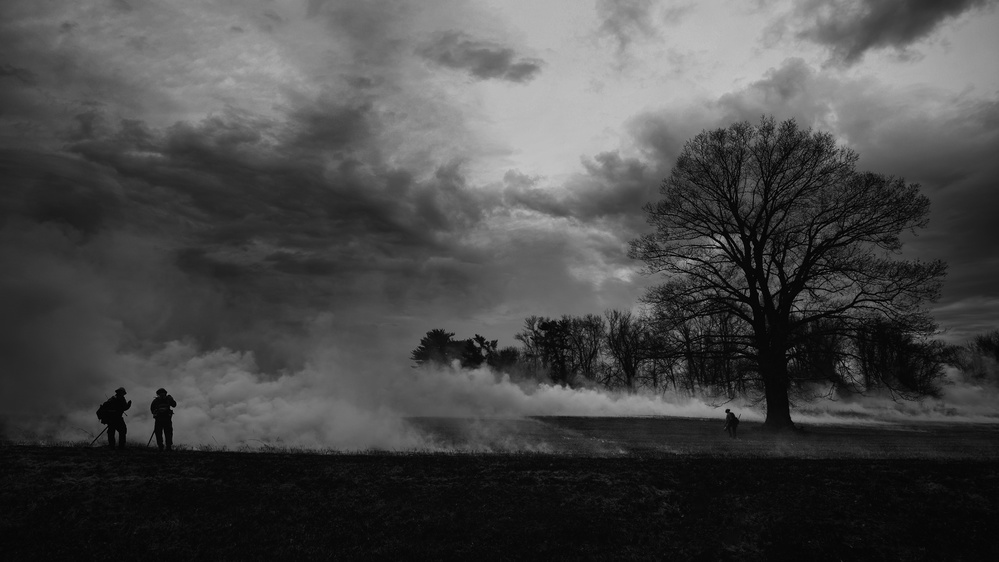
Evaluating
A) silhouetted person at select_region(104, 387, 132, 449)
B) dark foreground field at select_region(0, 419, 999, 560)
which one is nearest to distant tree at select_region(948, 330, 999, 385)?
dark foreground field at select_region(0, 419, 999, 560)

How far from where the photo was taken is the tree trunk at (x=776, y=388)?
79.7 ft

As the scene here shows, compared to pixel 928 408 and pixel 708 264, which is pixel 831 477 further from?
pixel 928 408

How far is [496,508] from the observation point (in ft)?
39.0

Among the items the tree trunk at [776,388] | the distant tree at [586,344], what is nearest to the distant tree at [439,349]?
the distant tree at [586,344]

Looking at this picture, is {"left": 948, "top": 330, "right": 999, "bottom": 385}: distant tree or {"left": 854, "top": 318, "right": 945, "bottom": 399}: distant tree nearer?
{"left": 854, "top": 318, "right": 945, "bottom": 399}: distant tree

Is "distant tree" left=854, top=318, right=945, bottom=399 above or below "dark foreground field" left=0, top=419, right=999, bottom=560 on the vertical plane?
above

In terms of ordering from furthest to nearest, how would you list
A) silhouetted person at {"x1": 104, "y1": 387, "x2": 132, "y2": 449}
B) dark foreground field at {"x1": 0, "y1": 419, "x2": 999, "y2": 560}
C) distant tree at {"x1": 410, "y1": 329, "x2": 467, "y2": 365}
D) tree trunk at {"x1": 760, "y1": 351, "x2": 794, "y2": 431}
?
distant tree at {"x1": 410, "y1": 329, "x2": 467, "y2": 365}
tree trunk at {"x1": 760, "y1": 351, "x2": 794, "y2": 431}
silhouetted person at {"x1": 104, "y1": 387, "x2": 132, "y2": 449}
dark foreground field at {"x1": 0, "y1": 419, "x2": 999, "y2": 560}

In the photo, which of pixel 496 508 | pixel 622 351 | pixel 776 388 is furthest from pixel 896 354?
pixel 622 351

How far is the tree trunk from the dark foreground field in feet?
32.5

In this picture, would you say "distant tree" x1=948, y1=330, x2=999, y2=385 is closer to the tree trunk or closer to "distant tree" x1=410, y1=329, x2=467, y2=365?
the tree trunk

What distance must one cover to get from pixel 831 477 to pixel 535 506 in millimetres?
7292

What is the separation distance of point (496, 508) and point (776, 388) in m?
18.8

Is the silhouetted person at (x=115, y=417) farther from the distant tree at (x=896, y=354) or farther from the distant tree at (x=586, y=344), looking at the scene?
the distant tree at (x=586, y=344)

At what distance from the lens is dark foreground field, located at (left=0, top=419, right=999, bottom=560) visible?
10.5 meters
